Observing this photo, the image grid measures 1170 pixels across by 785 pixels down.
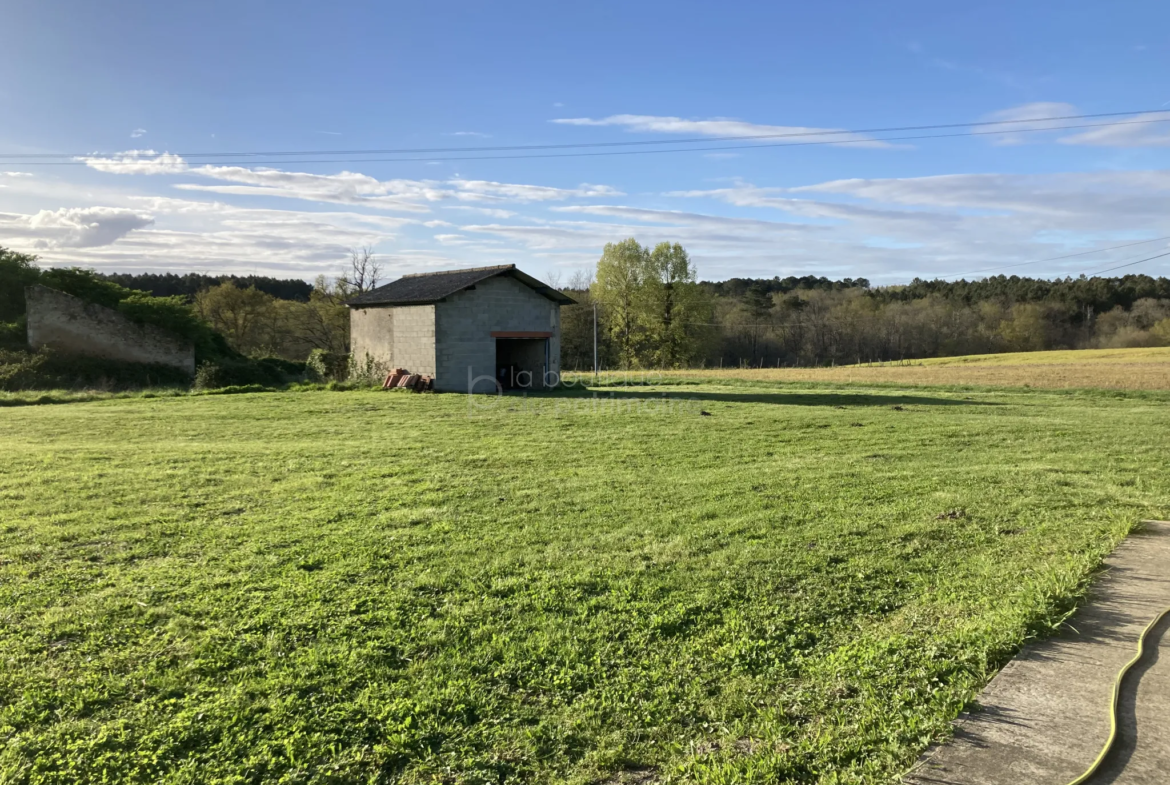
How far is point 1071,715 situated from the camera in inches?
111

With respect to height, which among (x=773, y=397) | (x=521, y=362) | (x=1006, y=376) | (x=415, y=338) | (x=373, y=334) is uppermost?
(x=373, y=334)

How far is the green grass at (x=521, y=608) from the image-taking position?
2758 mm

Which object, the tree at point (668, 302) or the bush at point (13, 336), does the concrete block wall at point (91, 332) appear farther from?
the tree at point (668, 302)

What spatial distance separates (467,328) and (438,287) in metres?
1.79

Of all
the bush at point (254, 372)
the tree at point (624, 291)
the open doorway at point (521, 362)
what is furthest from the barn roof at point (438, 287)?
the tree at point (624, 291)

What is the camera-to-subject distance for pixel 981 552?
205 inches

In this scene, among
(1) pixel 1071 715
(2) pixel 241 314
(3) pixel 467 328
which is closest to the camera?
(1) pixel 1071 715

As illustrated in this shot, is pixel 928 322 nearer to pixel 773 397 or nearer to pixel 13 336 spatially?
pixel 773 397

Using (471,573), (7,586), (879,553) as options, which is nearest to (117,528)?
(7,586)

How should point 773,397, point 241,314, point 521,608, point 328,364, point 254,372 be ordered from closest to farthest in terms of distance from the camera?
point 521,608
point 773,397
point 328,364
point 254,372
point 241,314

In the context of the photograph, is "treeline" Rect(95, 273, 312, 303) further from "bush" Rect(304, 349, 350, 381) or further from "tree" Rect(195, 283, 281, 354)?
"bush" Rect(304, 349, 350, 381)

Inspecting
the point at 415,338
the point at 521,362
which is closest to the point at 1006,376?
the point at 521,362

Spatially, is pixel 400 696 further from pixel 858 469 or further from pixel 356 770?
pixel 858 469

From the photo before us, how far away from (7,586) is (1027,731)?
220 inches
